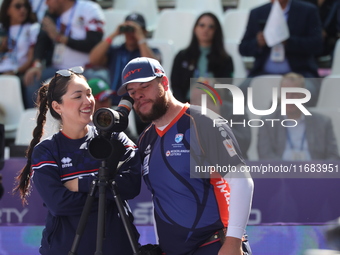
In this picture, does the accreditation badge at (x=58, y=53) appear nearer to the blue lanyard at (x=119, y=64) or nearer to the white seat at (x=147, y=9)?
the blue lanyard at (x=119, y=64)

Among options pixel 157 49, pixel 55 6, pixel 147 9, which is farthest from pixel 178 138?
pixel 147 9

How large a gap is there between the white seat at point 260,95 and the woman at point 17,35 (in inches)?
92.2

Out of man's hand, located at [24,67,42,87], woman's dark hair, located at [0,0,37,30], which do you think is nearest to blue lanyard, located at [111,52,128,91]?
man's hand, located at [24,67,42,87]

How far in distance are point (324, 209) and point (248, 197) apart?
5.80 ft

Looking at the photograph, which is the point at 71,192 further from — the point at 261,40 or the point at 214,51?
the point at 261,40

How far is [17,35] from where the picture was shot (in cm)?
650

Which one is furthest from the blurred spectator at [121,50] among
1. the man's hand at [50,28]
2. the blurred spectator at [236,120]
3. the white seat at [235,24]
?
the blurred spectator at [236,120]

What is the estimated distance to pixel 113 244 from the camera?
2.81 metres

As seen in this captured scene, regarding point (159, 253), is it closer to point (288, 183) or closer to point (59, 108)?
point (59, 108)

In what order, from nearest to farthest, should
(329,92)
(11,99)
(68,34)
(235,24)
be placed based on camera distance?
(329,92), (68,34), (11,99), (235,24)

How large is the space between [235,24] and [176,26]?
25.3 inches

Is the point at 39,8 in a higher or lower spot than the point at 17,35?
higher

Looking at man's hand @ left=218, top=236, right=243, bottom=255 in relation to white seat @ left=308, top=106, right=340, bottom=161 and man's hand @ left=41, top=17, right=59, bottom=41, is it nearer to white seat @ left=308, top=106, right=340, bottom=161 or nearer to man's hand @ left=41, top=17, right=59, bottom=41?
white seat @ left=308, top=106, right=340, bottom=161

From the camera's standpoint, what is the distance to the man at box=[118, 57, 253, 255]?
275cm
